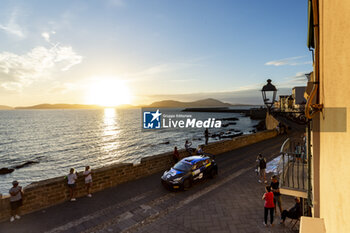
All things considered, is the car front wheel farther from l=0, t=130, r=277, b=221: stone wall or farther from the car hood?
l=0, t=130, r=277, b=221: stone wall

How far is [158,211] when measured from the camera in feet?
27.3

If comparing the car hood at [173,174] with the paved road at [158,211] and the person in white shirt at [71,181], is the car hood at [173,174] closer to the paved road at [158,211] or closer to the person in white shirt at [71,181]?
the paved road at [158,211]

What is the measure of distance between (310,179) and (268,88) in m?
2.90

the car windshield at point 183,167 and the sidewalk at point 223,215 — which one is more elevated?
the car windshield at point 183,167

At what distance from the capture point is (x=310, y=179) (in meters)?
5.61

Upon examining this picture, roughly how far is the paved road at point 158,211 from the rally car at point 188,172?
419mm

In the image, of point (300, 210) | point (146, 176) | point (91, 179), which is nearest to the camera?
point (300, 210)

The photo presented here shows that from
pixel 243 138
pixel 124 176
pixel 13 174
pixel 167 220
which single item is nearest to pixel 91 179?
pixel 124 176

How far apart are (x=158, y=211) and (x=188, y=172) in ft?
9.49

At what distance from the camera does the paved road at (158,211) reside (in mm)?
7148

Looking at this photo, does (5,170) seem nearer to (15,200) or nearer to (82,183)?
(82,183)

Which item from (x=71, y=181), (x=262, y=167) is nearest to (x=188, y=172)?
(x=262, y=167)

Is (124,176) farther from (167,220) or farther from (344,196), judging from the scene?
(344,196)

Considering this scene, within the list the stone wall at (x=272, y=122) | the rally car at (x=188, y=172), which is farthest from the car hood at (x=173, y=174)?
the stone wall at (x=272, y=122)
